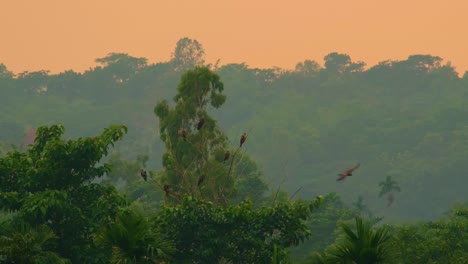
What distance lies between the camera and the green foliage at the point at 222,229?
80.1ft

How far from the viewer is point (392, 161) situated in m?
107

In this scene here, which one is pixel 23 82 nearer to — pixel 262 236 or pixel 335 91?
pixel 335 91

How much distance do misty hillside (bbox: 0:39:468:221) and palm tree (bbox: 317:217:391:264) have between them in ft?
248

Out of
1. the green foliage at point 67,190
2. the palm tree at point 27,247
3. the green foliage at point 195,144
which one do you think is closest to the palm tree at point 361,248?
the palm tree at point 27,247

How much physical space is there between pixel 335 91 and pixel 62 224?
11259cm

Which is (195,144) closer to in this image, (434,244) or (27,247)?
(434,244)

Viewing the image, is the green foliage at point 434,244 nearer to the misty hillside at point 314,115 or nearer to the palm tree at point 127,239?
the palm tree at point 127,239

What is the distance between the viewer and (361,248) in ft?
56.7

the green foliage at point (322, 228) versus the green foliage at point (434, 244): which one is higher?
the green foliage at point (322, 228)

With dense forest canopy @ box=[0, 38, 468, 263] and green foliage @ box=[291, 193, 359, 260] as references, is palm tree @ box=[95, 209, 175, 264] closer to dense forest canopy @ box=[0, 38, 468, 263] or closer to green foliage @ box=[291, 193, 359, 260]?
dense forest canopy @ box=[0, 38, 468, 263]

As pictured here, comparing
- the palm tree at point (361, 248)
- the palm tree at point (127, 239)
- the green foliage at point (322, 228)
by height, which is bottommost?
the palm tree at point (361, 248)

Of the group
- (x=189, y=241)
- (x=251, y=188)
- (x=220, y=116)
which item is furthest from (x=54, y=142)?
(x=220, y=116)

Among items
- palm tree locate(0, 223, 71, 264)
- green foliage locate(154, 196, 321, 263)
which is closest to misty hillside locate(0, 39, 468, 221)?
green foliage locate(154, 196, 321, 263)

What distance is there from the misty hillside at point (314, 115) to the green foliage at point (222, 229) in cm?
6820
